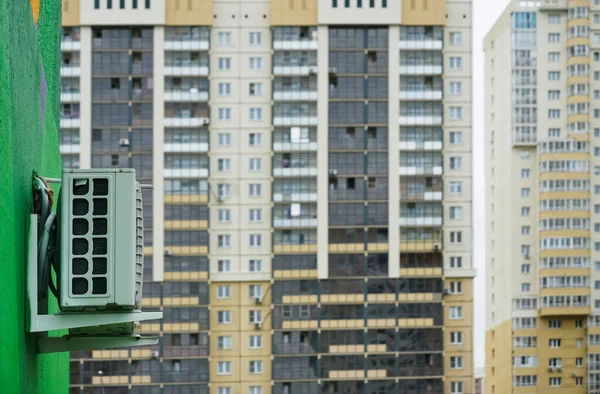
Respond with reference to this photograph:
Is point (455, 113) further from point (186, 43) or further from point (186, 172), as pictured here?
point (186, 43)

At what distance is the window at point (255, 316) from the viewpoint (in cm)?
7012

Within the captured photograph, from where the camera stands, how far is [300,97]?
232ft

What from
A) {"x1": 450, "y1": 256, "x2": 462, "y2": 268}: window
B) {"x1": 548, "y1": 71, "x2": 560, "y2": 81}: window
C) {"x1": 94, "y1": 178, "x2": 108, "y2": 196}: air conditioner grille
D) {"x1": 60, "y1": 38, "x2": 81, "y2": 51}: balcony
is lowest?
{"x1": 450, "y1": 256, "x2": 462, "y2": 268}: window

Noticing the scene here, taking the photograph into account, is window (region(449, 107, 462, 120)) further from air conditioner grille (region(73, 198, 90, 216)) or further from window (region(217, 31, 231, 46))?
air conditioner grille (region(73, 198, 90, 216))

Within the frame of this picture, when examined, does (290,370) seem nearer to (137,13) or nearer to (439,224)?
(439,224)

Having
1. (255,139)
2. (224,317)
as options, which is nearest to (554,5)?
(255,139)

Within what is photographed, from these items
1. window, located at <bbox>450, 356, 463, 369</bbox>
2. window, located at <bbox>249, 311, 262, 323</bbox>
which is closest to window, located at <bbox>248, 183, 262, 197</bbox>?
window, located at <bbox>249, 311, 262, 323</bbox>

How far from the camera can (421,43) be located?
232 feet

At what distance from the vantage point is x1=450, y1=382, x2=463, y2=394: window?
69.7 metres

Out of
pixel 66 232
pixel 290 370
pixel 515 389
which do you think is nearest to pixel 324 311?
pixel 290 370

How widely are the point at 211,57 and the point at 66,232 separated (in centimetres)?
6175

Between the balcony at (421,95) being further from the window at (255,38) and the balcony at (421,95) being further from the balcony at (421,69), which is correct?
the window at (255,38)

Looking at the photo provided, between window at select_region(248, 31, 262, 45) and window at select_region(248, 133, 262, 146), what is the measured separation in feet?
A: 15.5

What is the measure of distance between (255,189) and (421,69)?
1036 centimetres
